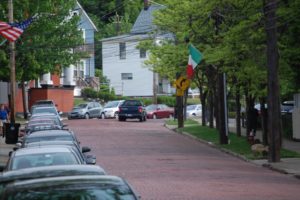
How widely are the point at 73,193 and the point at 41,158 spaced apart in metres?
6.07

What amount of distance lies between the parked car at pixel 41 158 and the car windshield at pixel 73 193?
537 cm

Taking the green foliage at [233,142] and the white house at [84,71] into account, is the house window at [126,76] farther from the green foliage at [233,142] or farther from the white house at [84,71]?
the green foliage at [233,142]

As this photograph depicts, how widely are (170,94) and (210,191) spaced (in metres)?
73.7

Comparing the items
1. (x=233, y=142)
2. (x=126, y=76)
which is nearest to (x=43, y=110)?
(x=233, y=142)

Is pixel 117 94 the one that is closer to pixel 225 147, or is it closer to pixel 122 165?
pixel 225 147

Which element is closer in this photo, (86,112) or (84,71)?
(86,112)

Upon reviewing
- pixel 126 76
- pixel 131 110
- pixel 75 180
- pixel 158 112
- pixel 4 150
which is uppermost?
pixel 126 76

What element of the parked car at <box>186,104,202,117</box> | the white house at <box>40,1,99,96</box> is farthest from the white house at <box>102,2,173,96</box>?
the parked car at <box>186,104,202,117</box>

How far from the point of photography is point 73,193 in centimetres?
765

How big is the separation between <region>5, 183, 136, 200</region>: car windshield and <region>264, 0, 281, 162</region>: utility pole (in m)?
19.3

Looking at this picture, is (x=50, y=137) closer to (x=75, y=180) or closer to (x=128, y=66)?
(x=75, y=180)

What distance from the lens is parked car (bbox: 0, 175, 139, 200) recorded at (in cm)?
763

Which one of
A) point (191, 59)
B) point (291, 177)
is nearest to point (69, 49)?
point (191, 59)

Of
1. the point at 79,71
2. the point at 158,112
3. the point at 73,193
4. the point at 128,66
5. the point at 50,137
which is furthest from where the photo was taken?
the point at 128,66
